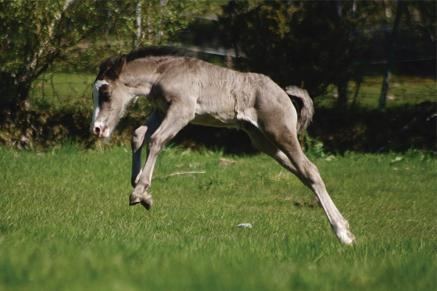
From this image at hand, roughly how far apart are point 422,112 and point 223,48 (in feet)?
16.8

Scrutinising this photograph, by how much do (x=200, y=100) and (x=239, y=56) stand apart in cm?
1119

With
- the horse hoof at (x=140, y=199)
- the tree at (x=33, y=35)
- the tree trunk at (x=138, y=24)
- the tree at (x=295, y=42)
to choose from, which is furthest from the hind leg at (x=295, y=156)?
the tree at (x=295, y=42)

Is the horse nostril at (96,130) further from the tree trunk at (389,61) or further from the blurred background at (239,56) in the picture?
the tree trunk at (389,61)

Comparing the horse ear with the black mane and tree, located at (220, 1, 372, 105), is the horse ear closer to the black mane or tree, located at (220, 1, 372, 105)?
the black mane

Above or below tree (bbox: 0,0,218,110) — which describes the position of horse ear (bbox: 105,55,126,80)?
above

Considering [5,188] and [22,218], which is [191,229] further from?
[5,188]

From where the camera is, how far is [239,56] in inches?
845

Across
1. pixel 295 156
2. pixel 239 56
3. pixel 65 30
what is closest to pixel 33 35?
pixel 65 30

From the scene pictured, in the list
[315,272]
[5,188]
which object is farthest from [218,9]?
[315,272]

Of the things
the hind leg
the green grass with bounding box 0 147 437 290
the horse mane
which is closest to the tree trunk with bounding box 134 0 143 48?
the green grass with bounding box 0 147 437 290

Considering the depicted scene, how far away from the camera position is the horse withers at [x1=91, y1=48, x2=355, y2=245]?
10.4 meters

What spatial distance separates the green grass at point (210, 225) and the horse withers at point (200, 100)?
928 millimetres

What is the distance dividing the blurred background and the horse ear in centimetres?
722

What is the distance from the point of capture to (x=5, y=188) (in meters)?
13.9
